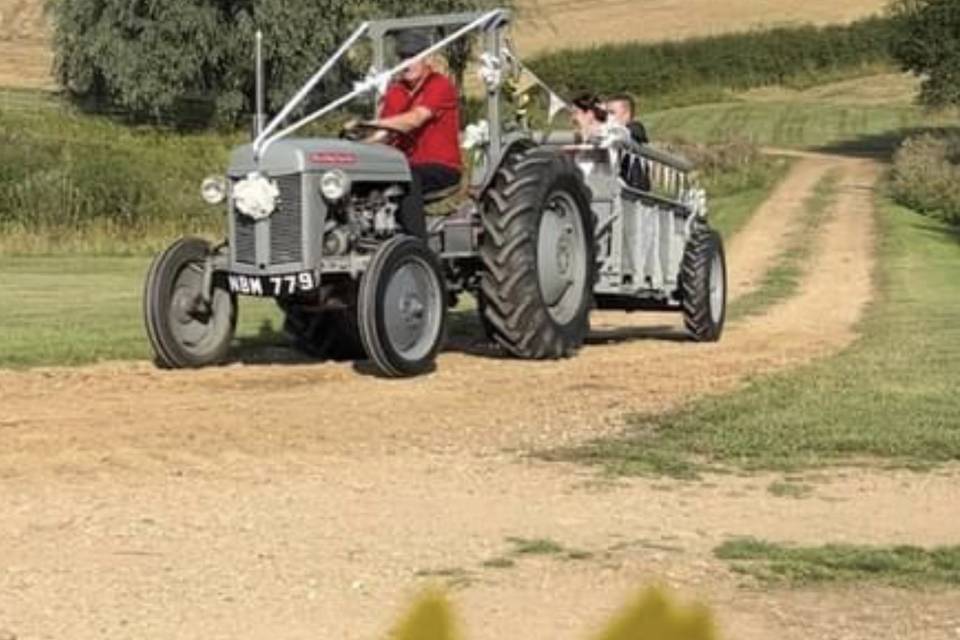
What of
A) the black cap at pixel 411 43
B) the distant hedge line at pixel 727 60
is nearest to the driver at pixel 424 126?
the black cap at pixel 411 43

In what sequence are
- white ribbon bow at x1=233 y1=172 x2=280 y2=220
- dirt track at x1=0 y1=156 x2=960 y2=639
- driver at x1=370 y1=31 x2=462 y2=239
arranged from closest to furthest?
dirt track at x1=0 y1=156 x2=960 y2=639
white ribbon bow at x1=233 y1=172 x2=280 y2=220
driver at x1=370 y1=31 x2=462 y2=239

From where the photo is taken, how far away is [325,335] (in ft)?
40.9

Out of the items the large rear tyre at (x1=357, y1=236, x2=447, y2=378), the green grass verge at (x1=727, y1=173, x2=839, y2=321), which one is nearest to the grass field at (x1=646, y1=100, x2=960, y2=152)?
the green grass verge at (x1=727, y1=173, x2=839, y2=321)

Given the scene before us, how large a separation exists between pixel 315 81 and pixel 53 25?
154 feet

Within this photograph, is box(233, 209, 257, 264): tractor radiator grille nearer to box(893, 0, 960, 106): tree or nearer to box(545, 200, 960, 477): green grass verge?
box(545, 200, 960, 477): green grass verge

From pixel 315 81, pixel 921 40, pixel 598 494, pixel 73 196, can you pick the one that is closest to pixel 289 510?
pixel 598 494

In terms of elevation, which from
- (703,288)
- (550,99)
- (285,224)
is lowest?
(703,288)

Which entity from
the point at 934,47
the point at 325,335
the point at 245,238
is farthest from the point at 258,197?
the point at 934,47

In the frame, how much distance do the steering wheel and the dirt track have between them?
1481 millimetres

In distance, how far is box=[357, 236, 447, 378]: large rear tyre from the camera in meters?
10.3

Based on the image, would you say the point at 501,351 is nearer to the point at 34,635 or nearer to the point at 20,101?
the point at 34,635

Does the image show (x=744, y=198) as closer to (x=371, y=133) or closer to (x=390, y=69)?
(x=390, y=69)

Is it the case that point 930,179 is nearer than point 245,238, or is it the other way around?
point 245,238

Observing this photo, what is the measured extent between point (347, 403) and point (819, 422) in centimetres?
255
